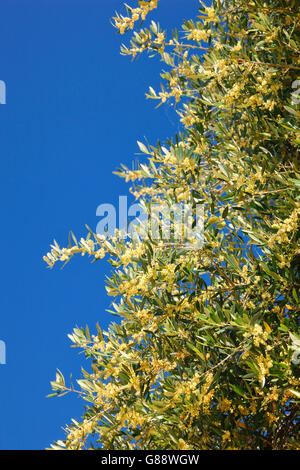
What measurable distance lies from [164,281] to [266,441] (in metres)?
1.17

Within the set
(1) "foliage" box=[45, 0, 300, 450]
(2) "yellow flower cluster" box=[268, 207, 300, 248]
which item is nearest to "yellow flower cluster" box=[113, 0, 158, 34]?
(1) "foliage" box=[45, 0, 300, 450]

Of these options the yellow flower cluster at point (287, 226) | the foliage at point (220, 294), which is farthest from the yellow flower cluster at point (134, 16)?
the yellow flower cluster at point (287, 226)

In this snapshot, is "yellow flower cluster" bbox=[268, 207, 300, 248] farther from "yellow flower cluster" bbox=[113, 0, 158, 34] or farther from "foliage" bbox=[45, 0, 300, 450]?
"yellow flower cluster" bbox=[113, 0, 158, 34]

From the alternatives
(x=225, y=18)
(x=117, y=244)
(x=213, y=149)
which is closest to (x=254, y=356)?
(x=117, y=244)

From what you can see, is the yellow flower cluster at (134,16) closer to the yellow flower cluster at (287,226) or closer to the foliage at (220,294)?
the foliage at (220,294)

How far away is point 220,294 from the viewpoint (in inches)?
117

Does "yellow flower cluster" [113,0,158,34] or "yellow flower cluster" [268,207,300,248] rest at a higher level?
"yellow flower cluster" [113,0,158,34]

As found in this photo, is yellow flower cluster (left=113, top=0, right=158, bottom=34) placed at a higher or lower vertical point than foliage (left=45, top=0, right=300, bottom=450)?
higher

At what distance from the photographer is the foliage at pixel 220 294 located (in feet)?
9.09

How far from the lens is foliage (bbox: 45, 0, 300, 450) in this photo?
2771mm

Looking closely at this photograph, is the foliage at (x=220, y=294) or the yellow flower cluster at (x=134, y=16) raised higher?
the yellow flower cluster at (x=134, y=16)

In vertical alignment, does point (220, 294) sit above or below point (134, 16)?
below

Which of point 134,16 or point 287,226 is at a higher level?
point 134,16
